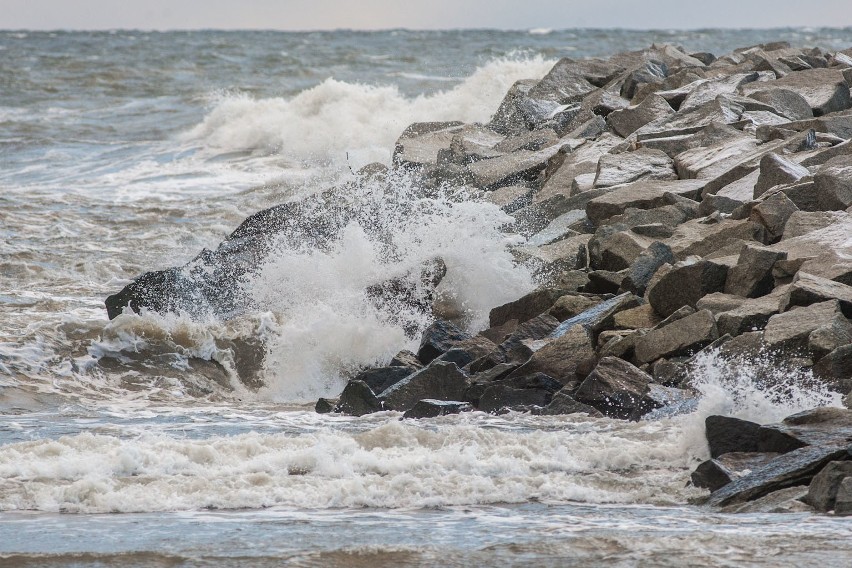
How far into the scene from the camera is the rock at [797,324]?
6254 millimetres

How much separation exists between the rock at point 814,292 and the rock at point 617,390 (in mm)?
924

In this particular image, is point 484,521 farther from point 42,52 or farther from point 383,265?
point 42,52

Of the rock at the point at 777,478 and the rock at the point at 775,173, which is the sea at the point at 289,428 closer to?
the rock at the point at 777,478

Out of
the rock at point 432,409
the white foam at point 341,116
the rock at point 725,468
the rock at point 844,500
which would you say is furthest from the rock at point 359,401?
the white foam at point 341,116

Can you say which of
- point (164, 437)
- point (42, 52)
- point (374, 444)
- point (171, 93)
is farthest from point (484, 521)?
point (42, 52)

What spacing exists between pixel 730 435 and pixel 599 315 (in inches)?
81.6

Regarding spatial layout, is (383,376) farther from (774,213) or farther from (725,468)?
(774,213)

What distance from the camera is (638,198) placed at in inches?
359

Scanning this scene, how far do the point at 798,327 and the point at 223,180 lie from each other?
11.4m

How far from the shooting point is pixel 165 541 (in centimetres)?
441

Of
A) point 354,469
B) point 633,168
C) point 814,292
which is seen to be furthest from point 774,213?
point 354,469

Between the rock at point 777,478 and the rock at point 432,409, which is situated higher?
the rock at point 777,478

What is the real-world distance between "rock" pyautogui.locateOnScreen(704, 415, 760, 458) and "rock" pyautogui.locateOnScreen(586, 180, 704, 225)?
3.80 m

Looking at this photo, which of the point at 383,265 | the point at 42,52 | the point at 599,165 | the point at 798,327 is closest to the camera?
the point at 798,327
